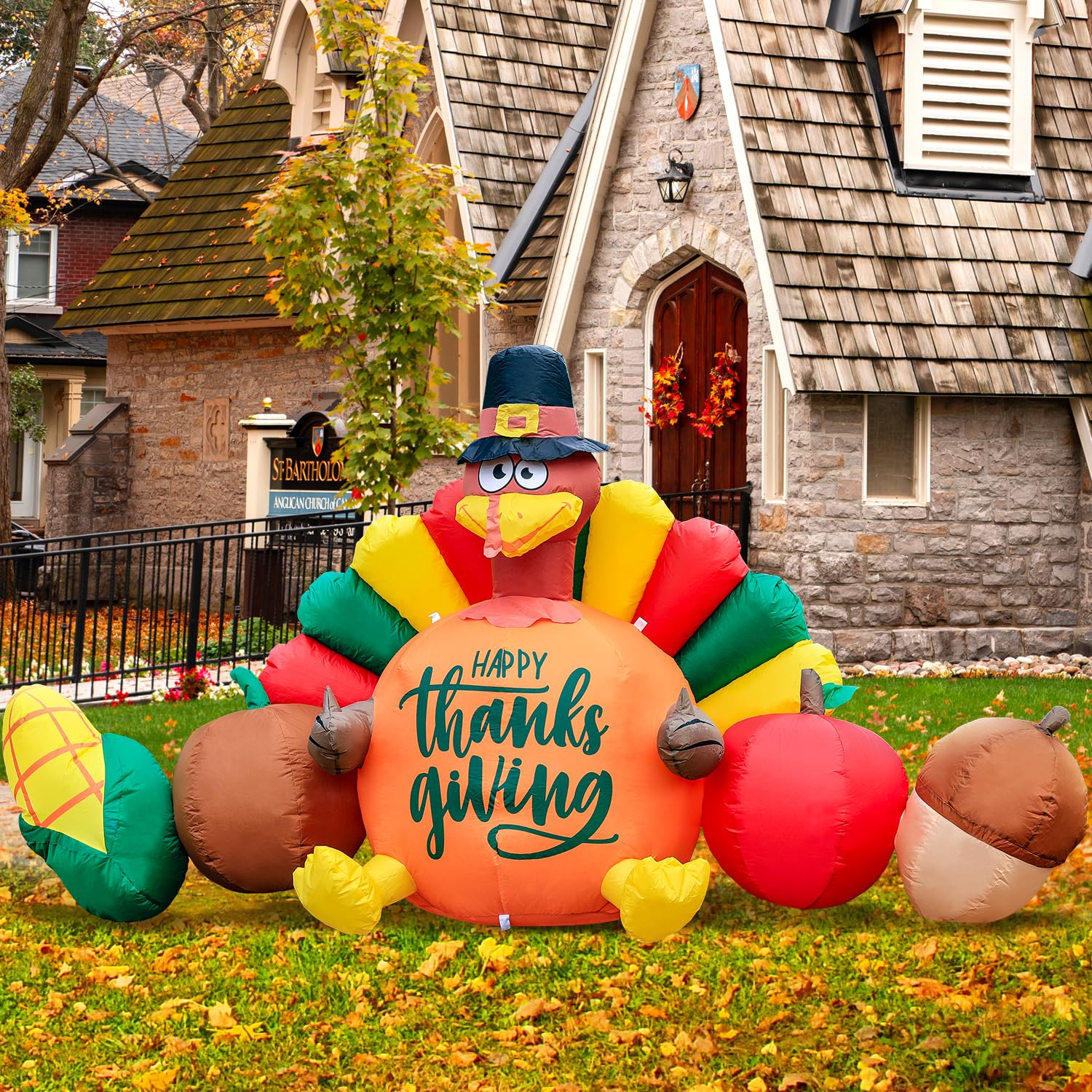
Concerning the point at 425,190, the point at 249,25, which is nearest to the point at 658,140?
the point at 425,190

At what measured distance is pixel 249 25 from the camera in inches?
1145

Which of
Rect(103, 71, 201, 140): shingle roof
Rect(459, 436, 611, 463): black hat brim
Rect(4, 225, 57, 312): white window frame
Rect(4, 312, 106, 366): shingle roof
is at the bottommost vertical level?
Rect(459, 436, 611, 463): black hat brim

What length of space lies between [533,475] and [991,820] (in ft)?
6.27

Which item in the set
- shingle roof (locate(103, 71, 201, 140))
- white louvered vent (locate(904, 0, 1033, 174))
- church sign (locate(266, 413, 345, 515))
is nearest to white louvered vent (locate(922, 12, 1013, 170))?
white louvered vent (locate(904, 0, 1033, 174))

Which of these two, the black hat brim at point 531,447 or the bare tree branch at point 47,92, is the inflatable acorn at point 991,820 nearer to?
the black hat brim at point 531,447

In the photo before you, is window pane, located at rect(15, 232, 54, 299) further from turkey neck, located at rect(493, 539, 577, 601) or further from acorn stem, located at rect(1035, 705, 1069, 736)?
acorn stem, located at rect(1035, 705, 1069, 736)

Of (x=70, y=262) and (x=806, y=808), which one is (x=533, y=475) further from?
(x=70, y=262)

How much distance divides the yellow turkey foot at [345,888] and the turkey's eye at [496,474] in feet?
4.38

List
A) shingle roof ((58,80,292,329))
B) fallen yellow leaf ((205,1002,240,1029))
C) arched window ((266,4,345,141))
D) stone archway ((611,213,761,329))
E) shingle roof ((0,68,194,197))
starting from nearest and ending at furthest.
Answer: fallen yellow leaf ((205,1002,240,1029))
stone archway ((611,213,761,329))
arched window ((266,4,345,141))
shingle roof ((58,80,292,329))
shingle roof ((0,68,194,197))

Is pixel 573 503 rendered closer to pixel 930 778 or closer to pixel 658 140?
pixel 930 778

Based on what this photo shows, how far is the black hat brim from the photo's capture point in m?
5.36

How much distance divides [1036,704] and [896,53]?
5552mm

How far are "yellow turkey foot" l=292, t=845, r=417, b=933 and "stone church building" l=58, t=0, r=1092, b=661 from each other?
281 inches

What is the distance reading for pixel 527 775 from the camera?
5168 millimetres
